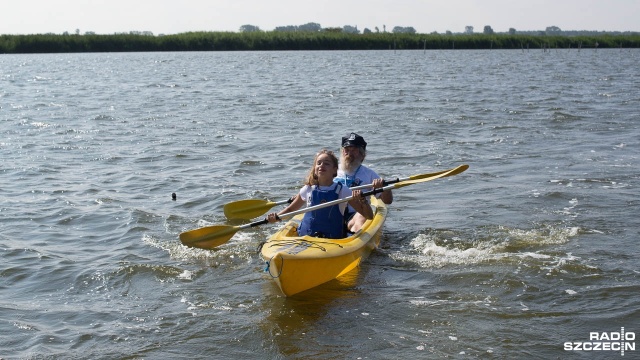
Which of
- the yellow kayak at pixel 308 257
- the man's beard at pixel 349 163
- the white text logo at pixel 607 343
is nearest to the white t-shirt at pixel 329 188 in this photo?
the yellow kayak at pixel 308 257

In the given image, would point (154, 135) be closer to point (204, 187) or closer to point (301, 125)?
point (301, 125)

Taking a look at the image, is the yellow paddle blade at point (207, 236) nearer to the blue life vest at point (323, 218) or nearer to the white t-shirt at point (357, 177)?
the blue life vest at point (323, 218)

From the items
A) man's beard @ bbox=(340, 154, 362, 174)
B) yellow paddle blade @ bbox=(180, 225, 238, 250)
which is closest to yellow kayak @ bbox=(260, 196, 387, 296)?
yellow paddle blade @ bbox=(180, 225, 238, 250)

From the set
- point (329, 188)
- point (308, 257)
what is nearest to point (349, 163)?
point (329, 188)

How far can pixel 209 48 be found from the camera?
64875 mm

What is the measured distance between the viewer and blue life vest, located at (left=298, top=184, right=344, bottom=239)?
7.45m

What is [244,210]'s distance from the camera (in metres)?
9.05

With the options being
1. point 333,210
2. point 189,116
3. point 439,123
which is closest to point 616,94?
point 439,123

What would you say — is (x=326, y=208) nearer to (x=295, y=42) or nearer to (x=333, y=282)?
(x=333, y=282)

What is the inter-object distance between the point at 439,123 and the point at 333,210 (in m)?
11.0

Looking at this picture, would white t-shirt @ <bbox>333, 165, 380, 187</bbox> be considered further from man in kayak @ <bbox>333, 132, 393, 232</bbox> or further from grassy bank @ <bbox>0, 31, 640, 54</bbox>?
grassy bank @ <bbox>0, 31, 640, 54</bbox>

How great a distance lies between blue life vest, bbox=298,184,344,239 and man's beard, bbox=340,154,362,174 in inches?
39.8

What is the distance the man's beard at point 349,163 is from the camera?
27.7ft

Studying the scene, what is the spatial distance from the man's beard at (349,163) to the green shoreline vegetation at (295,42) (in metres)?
52.6
